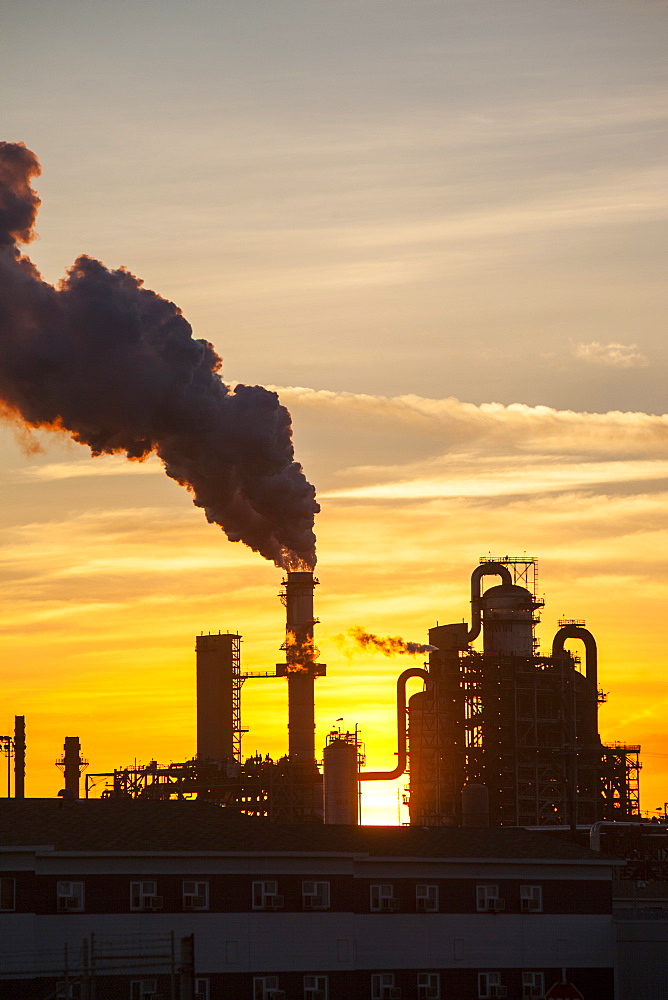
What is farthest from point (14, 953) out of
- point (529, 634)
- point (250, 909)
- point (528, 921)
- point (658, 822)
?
point (529, 634)

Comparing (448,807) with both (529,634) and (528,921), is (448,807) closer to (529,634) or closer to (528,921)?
(529,634)

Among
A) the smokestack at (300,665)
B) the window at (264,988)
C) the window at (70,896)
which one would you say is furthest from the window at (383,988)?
the smokestack at (300,665)

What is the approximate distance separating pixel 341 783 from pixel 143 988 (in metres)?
38.7

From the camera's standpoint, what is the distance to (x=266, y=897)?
51938 millimetres

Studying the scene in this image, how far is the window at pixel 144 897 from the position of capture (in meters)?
50.3

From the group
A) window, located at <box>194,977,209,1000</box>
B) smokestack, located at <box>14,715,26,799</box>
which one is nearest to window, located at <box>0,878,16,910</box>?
window, located at <box>194,977,209,1000</box>

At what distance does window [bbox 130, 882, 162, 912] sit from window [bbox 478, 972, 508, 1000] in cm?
1136

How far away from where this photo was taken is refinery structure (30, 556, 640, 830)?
95688mm

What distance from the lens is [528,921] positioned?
183 feet

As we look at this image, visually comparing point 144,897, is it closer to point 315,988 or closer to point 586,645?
point 315,988

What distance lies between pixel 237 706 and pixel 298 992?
57261 mm

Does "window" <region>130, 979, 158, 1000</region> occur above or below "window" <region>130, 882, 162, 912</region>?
below

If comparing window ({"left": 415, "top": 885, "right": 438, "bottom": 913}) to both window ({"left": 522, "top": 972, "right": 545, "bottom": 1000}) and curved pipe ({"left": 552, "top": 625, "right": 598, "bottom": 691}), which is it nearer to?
window ({"left": 522, "top": 972, "right": 545, "bottom": 1000})

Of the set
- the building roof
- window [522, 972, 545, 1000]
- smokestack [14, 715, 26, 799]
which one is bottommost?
window [522, 972, 545, 1000]
